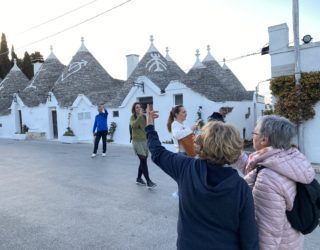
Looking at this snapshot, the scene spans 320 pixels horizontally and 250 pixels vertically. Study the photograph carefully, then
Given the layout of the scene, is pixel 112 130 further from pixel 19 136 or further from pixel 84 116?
pixel 19 136

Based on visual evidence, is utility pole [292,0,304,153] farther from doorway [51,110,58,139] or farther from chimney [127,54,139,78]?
doorway [51,110,58,139]

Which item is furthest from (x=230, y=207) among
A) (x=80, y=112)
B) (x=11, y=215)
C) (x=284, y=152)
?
(x=80, y=112)

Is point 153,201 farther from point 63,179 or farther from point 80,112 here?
point 80,112

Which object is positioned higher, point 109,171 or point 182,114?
point 182,114

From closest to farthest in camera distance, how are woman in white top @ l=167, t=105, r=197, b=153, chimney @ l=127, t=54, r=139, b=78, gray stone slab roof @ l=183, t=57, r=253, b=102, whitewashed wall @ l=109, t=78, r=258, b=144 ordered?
woman in white top @ l=167, t=105, r=197, b=153
whitewashed wall @ l=109, t=78, r=258, b=144
gray stone slab roof @ l=183, t=57, r=253, b=102
chimney @ l=127, t=54, r=139, b=78

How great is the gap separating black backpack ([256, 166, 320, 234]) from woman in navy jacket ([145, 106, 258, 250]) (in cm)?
28

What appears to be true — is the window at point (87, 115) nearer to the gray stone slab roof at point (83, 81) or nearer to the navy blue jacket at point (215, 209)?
the gray stone slab roof at point (83, 81)

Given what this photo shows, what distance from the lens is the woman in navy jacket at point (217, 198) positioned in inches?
80.9

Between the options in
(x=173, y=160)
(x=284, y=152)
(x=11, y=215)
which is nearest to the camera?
(x=284, y=152)

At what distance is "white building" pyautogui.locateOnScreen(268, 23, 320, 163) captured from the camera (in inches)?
458

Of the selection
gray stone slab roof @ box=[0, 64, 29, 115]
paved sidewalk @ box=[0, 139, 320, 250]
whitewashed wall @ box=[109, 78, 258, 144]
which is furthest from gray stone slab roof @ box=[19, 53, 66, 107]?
paved sidewalk @ box=[0, 139, 320, 250]

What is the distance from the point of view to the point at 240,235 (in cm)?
212

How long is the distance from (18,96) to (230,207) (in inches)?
1151

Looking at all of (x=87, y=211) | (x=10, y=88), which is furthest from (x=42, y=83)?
(x=87, y=211)
